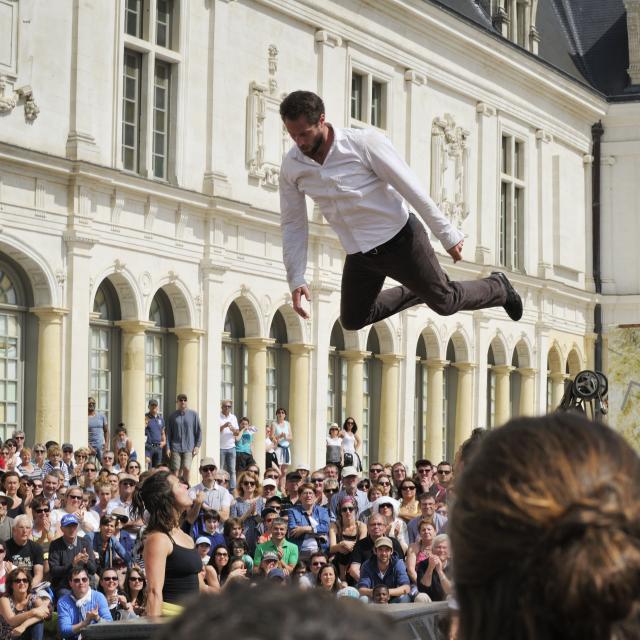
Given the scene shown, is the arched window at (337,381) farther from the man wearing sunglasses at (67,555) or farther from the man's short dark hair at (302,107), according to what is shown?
the man's short dark hair at (302,107)

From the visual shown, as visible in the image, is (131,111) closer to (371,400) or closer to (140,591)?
(371,400)

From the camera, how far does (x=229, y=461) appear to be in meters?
25.7

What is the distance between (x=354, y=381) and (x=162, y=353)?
6.38 m

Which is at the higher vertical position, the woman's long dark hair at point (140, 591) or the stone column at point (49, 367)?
the stone column at point (49, 367)

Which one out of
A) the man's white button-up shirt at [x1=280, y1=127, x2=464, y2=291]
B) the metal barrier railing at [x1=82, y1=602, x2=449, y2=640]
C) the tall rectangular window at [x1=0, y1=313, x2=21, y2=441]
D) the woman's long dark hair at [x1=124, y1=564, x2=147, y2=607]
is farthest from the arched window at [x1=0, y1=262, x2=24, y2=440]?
the metal barrier railing at [x1=82, y1=602, x2=449, y2=640]

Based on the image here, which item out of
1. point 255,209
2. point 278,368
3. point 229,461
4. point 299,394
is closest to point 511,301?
point 229,461

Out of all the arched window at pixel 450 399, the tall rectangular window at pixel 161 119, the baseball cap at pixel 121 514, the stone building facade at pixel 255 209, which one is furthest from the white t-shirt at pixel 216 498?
the arched window at pixel 450 399

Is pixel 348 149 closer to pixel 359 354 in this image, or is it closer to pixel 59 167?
pixel 59 167

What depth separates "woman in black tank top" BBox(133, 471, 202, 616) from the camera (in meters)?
6.93

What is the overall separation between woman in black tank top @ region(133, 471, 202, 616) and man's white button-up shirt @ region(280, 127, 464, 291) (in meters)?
1.59

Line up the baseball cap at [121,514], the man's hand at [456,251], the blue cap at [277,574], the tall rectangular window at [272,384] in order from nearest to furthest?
the man's hand at [456,251]
the blue cap at [277,574]
the baseball cap at [121,514]
the tall rectangular window at [272,384]

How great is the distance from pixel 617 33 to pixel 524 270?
944 cm

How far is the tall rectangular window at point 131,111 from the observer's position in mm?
25375

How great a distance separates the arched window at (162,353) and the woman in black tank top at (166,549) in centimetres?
1900
